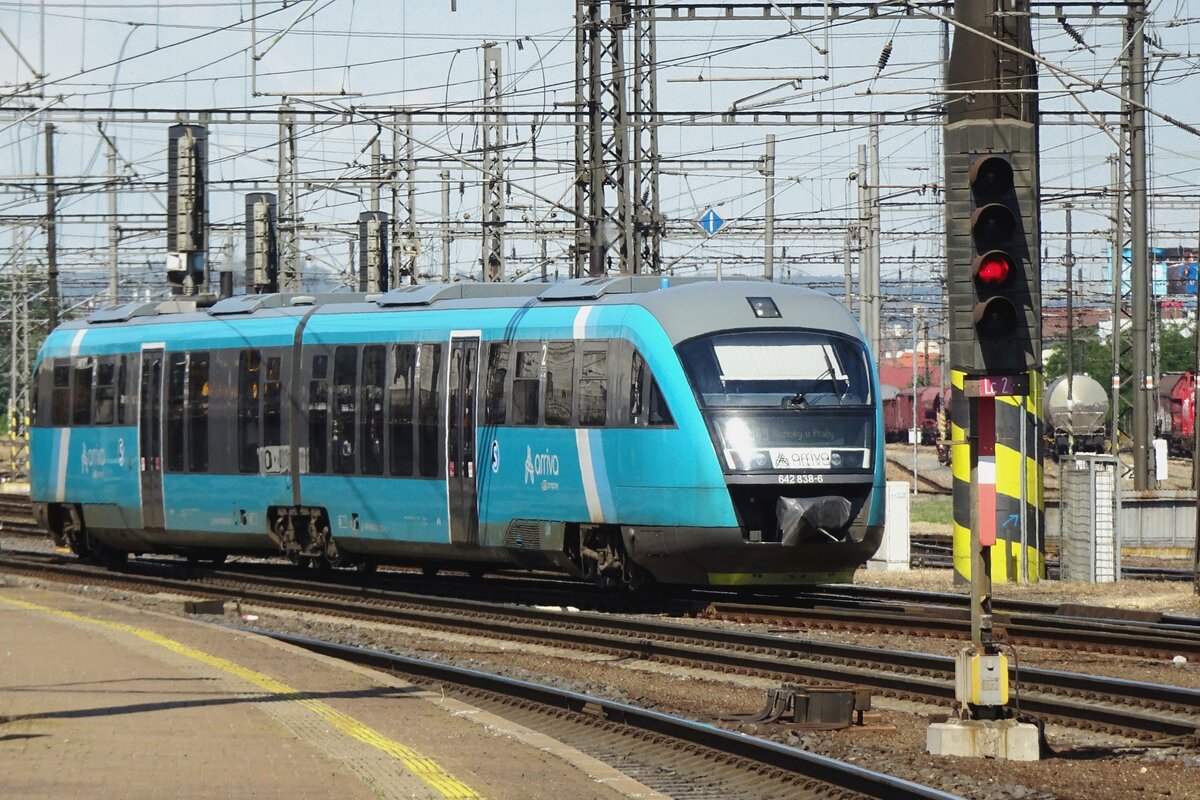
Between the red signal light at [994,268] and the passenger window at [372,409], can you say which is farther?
the passenger window at [372,409]

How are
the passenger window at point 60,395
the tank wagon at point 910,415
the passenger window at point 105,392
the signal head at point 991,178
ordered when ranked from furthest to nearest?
the tank wagon at point 910,415
the passenger window at point 60,395
the passenger window at point 105,392
the signal head at point 991,178

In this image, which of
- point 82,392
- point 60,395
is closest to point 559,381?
point 82,392

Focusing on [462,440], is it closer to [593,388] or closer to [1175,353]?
[593,388]

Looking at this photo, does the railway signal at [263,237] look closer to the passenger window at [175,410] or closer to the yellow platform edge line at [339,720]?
the passenger window at [175,410]

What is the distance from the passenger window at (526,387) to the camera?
20.6 meters

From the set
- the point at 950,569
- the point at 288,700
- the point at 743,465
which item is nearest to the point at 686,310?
the point at 743,465

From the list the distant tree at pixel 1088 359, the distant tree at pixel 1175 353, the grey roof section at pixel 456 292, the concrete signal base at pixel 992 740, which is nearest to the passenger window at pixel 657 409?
the grey roof section at pixel 456 292

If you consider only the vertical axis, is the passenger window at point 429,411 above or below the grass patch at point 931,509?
above

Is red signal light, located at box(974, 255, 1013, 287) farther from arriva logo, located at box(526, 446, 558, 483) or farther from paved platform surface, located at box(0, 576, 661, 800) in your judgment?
arriva logo, located at box(526, 446, 558, 483)

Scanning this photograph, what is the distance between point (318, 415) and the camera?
23.8m

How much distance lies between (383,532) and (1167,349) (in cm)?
8474

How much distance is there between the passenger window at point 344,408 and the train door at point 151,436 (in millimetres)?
4005

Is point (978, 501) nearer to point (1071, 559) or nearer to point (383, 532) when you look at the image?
point (383, 532)

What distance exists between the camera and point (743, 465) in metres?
18.6
